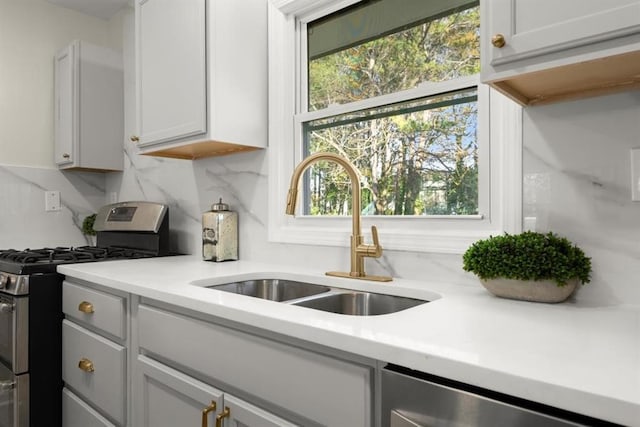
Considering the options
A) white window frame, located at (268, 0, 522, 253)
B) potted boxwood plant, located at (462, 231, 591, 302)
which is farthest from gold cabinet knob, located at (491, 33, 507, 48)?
potted boxwood plant, located at (462, 231, 591, 302)

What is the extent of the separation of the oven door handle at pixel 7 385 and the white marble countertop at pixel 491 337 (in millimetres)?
877

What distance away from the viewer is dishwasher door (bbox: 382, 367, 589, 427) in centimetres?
58

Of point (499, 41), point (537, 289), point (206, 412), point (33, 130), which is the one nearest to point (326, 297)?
point (206, 412)

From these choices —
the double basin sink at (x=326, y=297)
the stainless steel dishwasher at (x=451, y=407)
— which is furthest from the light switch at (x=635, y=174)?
the stainless steel dishwasher at (x=451, y=407)

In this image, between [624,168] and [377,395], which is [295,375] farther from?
[624,168]

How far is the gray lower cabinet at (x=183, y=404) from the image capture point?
3.22ft

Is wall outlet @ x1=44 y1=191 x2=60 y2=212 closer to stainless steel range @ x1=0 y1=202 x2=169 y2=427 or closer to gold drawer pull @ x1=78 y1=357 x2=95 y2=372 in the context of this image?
stainless steel range @ x1=0 y1=202 x2=169 y2=427

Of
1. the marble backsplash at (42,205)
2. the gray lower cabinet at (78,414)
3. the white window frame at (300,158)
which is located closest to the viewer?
the white window frame at (300,158)

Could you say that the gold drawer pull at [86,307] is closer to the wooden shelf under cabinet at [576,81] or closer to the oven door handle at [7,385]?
the oven door handle at [7,385]

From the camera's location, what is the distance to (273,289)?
5.25 feet

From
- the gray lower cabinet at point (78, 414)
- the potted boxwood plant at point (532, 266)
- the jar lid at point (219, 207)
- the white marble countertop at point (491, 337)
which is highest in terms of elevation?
the jar lid at point (219, 207)

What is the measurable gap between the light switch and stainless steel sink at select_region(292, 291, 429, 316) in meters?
0.61

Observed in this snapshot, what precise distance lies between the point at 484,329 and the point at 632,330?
279mm

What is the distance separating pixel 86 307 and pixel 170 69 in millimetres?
1054
